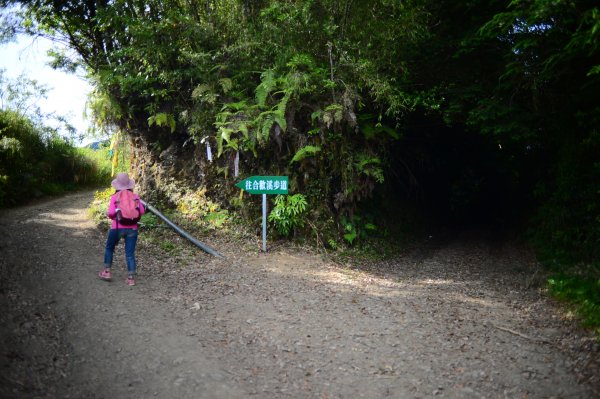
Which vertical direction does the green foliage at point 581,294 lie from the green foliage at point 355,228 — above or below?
below

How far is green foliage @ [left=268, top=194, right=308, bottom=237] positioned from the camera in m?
10.2

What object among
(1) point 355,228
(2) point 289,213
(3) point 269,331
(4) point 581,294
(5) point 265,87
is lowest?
(3) point 269,331

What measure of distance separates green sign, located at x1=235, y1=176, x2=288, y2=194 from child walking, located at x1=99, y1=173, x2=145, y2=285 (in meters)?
3.07

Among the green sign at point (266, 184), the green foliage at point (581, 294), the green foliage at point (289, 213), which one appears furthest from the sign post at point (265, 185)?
the green foliage at point (581, 294)

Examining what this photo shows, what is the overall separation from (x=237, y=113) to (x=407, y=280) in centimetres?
568

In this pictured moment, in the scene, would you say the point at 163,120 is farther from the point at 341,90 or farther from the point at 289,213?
the point at 341,90

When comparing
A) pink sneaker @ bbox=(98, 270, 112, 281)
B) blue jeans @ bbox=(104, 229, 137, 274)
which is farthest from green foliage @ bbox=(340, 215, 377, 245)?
pink sneaker @ bbox=(98, 270, 112, 281)

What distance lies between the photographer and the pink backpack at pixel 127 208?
7.07 meters

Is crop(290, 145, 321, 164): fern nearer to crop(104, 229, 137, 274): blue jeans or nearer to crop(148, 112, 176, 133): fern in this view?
crop(148, 112, 176, 133): fern

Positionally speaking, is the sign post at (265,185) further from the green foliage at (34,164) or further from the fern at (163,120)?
the green foliage at (34,164)

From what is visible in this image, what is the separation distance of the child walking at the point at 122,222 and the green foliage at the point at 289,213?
151 inches

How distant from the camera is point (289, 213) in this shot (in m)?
10.2

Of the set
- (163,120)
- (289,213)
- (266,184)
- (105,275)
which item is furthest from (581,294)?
(163,120)

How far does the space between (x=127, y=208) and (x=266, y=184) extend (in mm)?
3541
